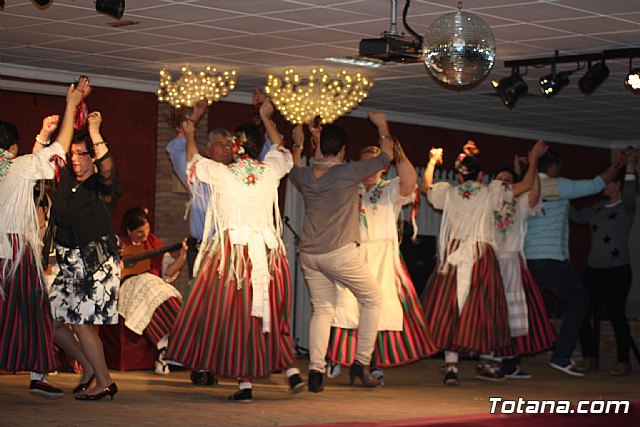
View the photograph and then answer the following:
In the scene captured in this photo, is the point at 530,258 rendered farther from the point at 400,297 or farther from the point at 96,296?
the point at 96,296

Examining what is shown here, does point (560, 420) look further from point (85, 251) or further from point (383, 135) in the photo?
point (383, 135)

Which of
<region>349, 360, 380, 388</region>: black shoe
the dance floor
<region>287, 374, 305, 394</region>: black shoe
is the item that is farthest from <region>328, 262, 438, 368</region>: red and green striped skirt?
<region>287, 374, 305, 394</region>: black shoe

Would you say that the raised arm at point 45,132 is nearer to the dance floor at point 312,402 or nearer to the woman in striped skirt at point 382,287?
the dance floor at point 312,402

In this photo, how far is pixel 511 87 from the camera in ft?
30.4

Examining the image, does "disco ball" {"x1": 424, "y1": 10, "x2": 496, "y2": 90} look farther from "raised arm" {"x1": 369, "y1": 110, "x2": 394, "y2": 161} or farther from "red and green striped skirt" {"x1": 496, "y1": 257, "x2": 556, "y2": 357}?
"red and green striped skirt" {"x1": 496, "y1": 257, "x2": 556, "y2": 357}

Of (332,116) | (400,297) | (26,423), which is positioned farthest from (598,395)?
(26,423)

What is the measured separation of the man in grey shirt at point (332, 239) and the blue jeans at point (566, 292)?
2.18 meters

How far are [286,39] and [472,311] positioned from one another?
8.08ft

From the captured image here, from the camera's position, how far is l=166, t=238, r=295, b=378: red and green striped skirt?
291 inches

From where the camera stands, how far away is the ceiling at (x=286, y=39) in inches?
295

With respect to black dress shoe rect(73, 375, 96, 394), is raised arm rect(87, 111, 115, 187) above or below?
above

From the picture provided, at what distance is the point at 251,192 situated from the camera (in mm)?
7445

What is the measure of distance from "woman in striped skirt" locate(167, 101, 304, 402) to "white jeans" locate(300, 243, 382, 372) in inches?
21.1

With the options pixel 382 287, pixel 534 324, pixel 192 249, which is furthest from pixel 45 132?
pixel 534 324
